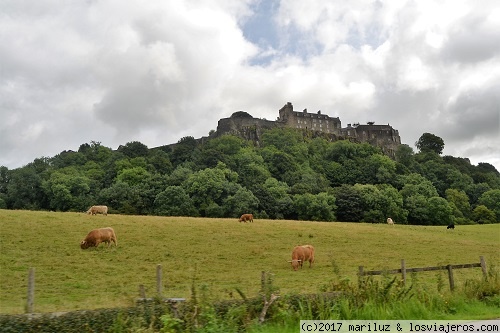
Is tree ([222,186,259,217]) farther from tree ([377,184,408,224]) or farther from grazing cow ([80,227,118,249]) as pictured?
grazing cow ([80,227,118,249])

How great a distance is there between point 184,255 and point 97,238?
555 cm

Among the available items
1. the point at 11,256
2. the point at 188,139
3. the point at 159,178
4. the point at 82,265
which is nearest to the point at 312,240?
the point at 82,265

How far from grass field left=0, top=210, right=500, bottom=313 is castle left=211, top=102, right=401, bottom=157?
10846 cm

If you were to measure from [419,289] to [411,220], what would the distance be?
8145cm

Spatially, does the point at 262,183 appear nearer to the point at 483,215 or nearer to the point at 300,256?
the point at 483,215

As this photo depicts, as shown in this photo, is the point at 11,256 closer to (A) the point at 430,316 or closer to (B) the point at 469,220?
(A) the point at 430,316

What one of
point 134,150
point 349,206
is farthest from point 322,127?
point 349,206

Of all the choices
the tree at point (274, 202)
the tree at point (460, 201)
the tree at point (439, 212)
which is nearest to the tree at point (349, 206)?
the tree at point (274, 202)

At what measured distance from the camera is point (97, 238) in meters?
29.0

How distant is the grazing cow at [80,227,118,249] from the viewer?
28.6 meters

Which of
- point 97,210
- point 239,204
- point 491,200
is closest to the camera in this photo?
point 97,210

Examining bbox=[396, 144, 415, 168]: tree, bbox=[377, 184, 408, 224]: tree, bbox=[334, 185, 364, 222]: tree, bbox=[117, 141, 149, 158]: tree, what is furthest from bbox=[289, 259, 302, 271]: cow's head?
bbox=[396, 144, 415, 168]: tree

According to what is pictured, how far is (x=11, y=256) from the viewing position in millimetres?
25219

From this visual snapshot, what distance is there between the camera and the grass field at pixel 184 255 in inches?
750
